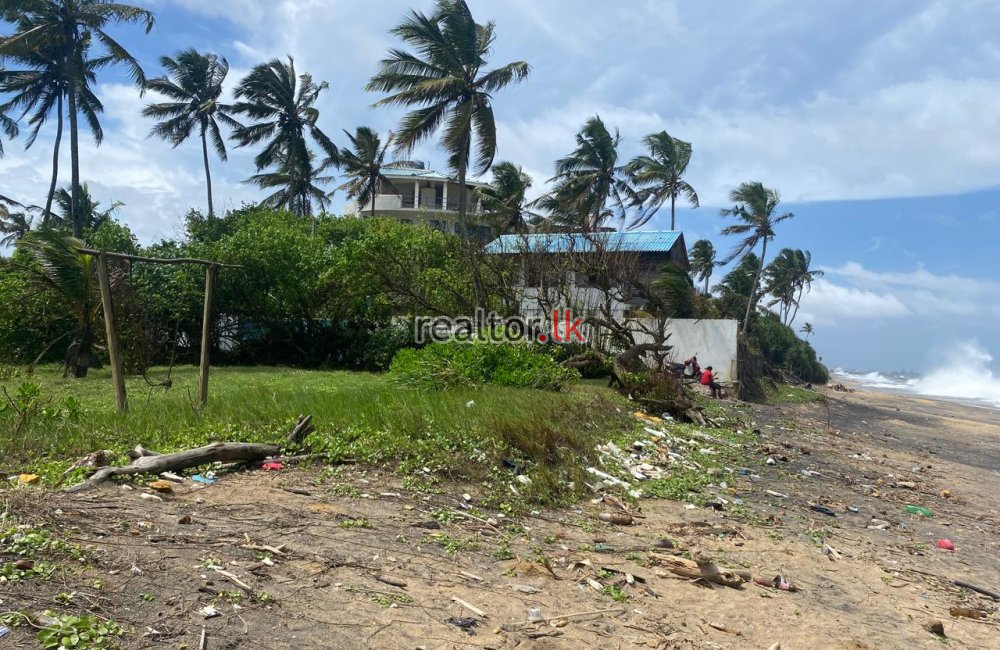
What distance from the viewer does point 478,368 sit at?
431 inches

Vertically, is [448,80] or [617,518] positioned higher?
[448,80]

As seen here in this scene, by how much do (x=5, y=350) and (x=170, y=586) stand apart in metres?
15.6

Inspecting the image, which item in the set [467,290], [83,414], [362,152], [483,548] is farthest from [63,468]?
[362,152]

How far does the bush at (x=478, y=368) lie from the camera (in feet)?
34.6

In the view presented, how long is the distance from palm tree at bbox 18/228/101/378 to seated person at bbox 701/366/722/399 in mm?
13400

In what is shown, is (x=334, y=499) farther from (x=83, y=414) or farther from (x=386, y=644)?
(x=83, y=414)

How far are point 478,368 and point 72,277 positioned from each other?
7.69 meters

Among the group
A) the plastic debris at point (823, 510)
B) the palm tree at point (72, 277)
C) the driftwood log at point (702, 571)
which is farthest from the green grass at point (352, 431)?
the palm tree at point (72, 277)

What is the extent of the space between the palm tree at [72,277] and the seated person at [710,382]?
528 inches

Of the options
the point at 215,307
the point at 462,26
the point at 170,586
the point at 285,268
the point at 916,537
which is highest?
the point at 462,26

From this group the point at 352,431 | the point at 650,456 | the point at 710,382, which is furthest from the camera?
the point at 710,382

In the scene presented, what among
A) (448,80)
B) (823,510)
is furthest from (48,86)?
(823,510)

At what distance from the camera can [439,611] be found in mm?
3281

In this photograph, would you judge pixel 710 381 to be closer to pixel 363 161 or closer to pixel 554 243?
pixel 554 243
